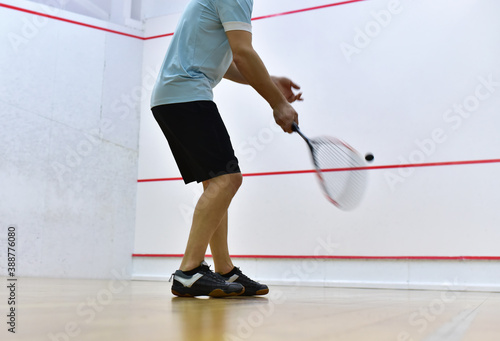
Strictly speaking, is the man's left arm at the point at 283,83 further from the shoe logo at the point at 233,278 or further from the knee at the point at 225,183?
the shoe logo at the point at 233,278

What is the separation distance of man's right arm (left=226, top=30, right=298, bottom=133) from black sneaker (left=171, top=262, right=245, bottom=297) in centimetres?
53

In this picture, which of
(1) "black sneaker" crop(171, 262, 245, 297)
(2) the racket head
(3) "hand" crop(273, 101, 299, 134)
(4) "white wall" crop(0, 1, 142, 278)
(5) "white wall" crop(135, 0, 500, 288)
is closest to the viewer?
(1) "black sneaker" crop(171, 262, 245, 297)

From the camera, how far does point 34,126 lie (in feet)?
11.8

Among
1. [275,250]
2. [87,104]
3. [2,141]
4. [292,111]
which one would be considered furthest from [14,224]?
[292,111]

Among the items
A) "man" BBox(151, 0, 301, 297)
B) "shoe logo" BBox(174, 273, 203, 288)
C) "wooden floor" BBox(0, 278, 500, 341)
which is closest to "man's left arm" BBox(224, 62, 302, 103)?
"man" BBox(151, 0, 301, 297)

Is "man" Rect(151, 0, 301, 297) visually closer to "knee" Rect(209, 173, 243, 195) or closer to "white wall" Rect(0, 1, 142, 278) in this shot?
"knee" Rect(209, 173, 243, 195)

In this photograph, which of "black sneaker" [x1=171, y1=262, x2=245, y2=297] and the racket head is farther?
the racket head

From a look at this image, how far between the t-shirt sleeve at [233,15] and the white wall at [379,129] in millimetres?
1579

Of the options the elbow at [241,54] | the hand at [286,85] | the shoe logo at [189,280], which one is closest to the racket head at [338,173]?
the hand at [286,85]

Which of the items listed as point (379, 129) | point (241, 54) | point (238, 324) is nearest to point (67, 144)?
point (379, 129)

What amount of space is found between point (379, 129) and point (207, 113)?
63.6 inches

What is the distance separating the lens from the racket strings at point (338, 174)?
1.96 metres

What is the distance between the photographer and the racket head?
1.95m

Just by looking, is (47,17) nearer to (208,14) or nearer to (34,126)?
(34,126)
